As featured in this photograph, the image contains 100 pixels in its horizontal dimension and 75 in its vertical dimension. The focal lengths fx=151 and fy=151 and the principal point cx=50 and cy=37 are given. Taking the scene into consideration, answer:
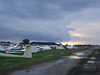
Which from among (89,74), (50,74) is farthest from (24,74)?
(89,74)

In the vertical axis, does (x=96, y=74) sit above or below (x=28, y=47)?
below

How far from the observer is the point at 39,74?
957 cm

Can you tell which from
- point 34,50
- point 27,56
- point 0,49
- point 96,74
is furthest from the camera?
point 0,49

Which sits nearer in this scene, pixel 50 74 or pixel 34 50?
pixel 50 74

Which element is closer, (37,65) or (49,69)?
(49,69)

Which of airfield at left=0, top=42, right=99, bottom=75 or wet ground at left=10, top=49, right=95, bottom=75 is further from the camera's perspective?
airfield at left=0, top=42, right=99, bottom=75

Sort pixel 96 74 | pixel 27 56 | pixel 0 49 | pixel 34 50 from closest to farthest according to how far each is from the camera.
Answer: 1. pixel 96 74
2. pixel 27 56
3. pixel 34 50
4. pixel 0 49

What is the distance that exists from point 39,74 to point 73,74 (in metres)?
2.13

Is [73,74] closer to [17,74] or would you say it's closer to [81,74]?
[81,74]

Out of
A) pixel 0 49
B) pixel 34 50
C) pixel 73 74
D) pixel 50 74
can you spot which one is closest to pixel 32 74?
pixel 50 74

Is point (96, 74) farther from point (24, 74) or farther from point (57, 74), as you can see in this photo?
point (24, 74)

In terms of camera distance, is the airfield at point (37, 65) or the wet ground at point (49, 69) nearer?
the wet ground at point (49, 69)

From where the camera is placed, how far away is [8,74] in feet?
32.1

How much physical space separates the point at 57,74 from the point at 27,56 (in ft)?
37.1
